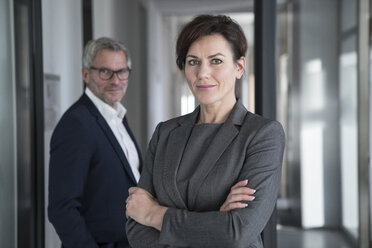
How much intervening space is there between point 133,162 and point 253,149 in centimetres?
97

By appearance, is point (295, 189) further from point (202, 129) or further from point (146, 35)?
point (146, 35)

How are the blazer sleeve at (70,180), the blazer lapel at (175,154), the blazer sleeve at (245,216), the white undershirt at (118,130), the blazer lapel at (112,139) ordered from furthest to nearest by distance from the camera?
the white undershirt at (118,130) < the blazer lapel at (112,139) < the blazer sleeve at (70,180) < the blazer lapel at (175,154) < the blazer sleeve at (245,216)

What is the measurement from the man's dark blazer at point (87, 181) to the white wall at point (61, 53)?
2.85ft

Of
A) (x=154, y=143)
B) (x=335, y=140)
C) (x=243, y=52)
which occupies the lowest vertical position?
(x=335, y=140)

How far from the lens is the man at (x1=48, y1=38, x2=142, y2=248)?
6.16 feet

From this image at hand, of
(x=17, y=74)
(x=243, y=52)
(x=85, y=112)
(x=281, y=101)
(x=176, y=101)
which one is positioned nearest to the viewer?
(x=243, y=52)

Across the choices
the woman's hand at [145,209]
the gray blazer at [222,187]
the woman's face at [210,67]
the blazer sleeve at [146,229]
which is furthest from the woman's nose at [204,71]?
the woman's hand at [145,209]

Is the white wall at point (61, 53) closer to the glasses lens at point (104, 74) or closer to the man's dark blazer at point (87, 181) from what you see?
the glasses lens at point (104, 74)

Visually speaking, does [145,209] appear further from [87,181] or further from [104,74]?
[104,74]

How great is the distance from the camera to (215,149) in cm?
133

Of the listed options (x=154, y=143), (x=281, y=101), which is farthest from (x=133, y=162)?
(x=281, y=101)

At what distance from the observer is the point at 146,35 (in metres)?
5.49

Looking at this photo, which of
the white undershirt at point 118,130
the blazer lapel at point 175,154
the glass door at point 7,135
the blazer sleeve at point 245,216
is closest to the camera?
the blazer sleeve at point 245,216

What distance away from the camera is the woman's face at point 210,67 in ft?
4.37
